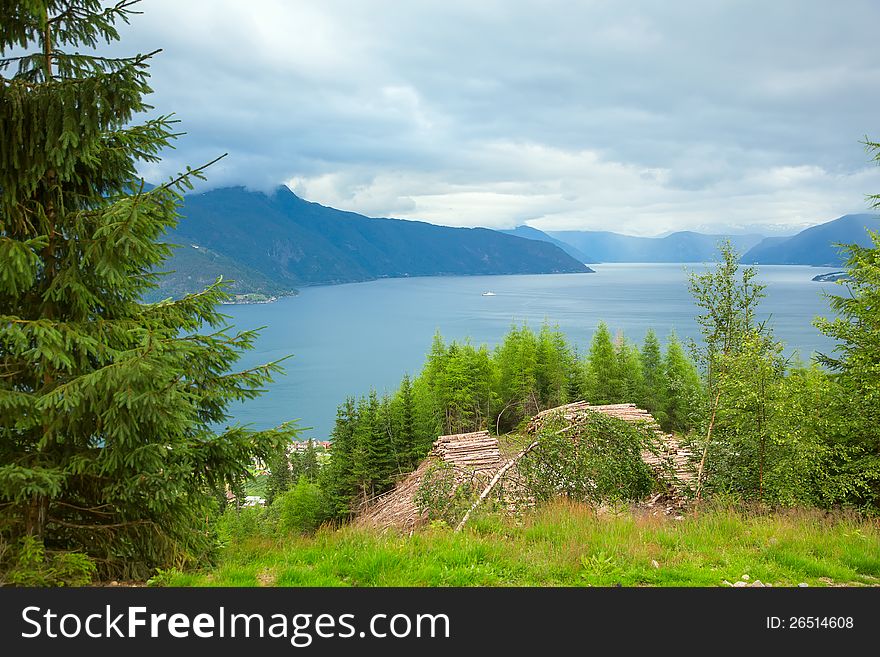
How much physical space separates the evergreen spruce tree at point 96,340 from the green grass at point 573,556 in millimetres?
1111

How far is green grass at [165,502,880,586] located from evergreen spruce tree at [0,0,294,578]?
1.11m

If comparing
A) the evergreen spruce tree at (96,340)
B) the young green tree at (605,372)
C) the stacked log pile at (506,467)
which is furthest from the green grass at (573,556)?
the young green tree at (605,372)

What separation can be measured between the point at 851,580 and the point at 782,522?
165 centimetres

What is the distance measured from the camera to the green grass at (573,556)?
202 inches

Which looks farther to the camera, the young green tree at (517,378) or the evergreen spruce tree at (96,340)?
the young green tree at (517,378)

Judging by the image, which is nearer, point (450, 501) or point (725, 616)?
point (725, 616)

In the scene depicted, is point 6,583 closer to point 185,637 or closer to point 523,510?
point 185,637

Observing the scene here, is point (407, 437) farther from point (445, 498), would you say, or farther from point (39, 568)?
point (39, 568)

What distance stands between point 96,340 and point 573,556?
17.7 ft

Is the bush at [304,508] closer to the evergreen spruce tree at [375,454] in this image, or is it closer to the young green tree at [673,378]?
the evergreen spruce tree at [375,454]

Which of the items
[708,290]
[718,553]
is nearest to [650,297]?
[708,290]

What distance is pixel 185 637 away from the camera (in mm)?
4023

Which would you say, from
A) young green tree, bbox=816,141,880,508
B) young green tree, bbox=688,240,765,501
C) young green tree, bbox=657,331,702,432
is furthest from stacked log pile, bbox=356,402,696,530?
young green tree, bbox=657,331,702,432

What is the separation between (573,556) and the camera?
562 cm
